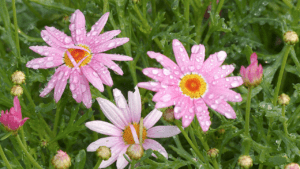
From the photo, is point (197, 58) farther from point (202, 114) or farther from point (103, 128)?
point (103, 128)


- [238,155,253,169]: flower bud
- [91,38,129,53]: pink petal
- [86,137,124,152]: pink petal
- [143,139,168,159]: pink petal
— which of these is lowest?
[238,155,253,169]: flower bud

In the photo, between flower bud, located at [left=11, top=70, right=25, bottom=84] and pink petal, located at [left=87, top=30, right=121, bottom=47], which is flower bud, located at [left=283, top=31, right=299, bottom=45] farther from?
flower bud, located at [left=11, top=70, right=25, bottom=84]

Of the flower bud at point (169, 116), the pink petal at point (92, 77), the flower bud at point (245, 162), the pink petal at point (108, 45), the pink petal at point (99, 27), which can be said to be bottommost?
the flower bud at point (245, 162)

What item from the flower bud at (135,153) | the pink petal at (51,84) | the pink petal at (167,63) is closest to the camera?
the flower bud at (135,153)

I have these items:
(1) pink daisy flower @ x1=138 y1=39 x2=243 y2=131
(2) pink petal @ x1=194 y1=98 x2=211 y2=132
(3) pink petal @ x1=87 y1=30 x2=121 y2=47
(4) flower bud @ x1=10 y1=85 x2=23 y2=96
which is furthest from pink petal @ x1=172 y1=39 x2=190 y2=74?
(4) flower bud @ x1=10 y1=85 x2=23 y2=96

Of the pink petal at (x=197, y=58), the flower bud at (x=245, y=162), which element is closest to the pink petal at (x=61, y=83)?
the pink petal at (x=197, y=58)

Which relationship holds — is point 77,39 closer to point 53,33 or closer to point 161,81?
point 53,33

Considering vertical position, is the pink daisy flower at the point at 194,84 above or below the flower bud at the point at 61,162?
above

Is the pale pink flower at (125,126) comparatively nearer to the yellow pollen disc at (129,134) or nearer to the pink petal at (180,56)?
the yellow pollen disc at (129,134)
